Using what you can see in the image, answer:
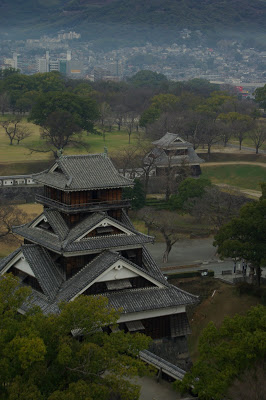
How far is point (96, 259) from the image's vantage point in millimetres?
35844

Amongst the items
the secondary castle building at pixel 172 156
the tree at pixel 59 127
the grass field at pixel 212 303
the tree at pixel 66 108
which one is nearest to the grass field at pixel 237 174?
the secondary castle building at pixel 172 156

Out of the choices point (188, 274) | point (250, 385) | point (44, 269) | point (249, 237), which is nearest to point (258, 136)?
point (188, 274)

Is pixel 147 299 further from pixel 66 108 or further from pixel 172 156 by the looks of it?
pixel 66 108

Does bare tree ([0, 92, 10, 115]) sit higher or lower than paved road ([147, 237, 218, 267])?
higher

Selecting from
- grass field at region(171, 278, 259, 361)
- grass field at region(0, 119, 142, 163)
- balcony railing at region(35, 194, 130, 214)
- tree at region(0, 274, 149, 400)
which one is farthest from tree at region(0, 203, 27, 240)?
grass field at region(0, 119, 142, 163)

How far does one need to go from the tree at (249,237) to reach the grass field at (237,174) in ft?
112

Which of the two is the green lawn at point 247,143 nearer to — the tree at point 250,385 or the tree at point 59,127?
the tree at point 59,127

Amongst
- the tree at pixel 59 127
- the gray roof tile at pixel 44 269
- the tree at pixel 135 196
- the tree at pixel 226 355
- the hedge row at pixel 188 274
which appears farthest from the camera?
the tree at pixel 59 127

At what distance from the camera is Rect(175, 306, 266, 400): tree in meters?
26.9

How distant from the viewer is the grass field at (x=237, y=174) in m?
82.3

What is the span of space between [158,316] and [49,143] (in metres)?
59.4

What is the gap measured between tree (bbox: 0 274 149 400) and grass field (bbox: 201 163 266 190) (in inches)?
2139

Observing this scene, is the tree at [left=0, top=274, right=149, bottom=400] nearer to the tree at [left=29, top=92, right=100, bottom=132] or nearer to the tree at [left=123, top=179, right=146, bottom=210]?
the tree at [left=123, top=179, right=146, bottom=210]

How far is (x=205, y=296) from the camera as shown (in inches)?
1885
